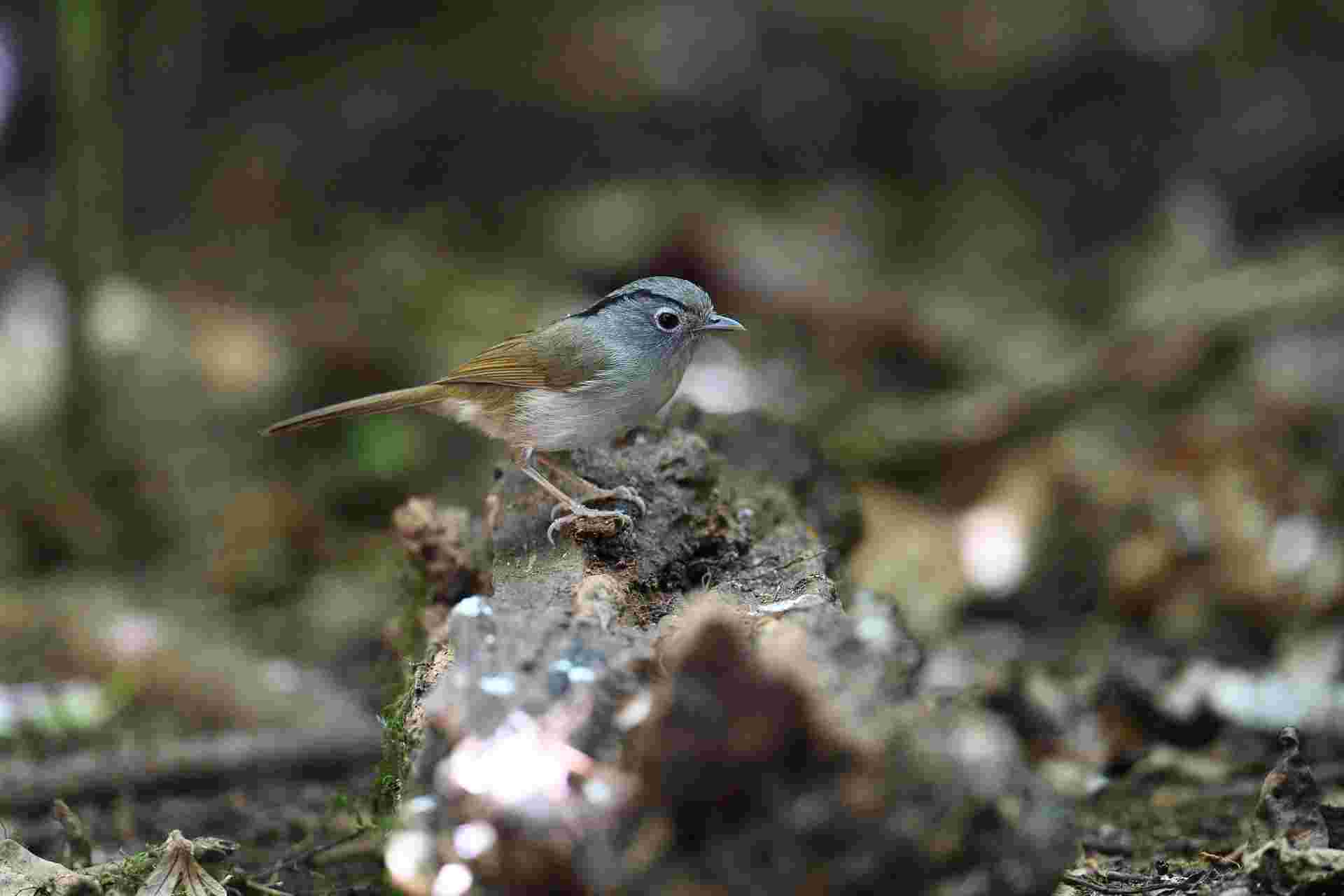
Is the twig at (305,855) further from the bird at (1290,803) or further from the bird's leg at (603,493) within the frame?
the bird at (1290,803)

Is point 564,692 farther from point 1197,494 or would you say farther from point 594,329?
point 1197,494

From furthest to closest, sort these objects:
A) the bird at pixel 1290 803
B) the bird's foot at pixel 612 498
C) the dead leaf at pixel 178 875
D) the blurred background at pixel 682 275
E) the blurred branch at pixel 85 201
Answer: the blurred branch at pixel 85 201 → the blurred background at pixel 682 275 → the bird's foot at pixel 612 498 → the bird at pixel 1290 803 → the dead leaf at pixel 178 875

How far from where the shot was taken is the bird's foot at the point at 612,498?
3.69 meters

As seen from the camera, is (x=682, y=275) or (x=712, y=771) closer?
(x=712, y=771)

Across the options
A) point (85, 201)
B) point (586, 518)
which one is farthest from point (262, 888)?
point (85, 201)

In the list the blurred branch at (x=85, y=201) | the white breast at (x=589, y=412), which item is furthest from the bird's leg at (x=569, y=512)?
the blurred branch at (x=85, y=201)

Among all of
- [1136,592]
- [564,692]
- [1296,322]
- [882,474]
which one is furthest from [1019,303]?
[564,692]

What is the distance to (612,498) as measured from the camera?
150 inches

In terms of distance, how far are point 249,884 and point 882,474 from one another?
486 cm

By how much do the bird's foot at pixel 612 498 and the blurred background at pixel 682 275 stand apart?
1.06m

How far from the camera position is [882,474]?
7613mm

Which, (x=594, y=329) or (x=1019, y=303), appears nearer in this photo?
(x=594, y=329)

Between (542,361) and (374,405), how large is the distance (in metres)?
0.54

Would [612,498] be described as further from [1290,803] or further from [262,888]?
[1290,803]
